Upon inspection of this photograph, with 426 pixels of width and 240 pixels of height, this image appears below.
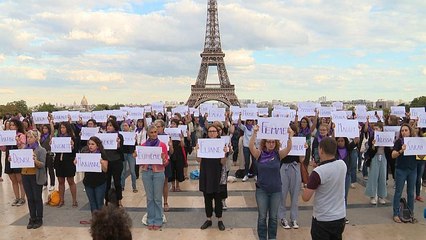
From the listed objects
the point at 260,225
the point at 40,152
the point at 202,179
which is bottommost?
the point at 260,225

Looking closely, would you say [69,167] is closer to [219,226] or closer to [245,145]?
[219,226]

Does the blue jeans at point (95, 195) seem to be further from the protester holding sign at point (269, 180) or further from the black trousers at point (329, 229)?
the black trousers at point (329, 229)

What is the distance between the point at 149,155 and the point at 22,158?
2401 mm

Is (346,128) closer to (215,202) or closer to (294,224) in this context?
(294,224)

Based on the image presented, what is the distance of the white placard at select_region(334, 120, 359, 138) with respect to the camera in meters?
7.80

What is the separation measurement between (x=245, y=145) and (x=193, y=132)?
3.79 metres

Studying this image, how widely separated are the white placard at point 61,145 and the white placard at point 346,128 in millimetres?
5566

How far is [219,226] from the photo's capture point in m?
7.34

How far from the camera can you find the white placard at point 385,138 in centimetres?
838

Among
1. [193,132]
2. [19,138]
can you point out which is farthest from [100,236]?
[193,132]

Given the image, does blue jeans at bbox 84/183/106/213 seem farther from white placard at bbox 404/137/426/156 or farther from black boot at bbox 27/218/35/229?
white placard at bbox 404/137/426/156

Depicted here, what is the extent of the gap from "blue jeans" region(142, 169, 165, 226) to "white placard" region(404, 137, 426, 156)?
4.62 m

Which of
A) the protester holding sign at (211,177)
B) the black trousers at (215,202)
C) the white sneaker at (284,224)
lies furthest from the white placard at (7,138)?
the white sneaker at (284,224)

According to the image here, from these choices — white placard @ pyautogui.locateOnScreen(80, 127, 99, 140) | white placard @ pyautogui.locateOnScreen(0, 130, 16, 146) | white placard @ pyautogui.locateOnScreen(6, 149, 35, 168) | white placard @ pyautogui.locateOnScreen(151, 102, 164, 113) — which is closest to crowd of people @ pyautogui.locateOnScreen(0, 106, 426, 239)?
white placard @ pyautogui.locateOnScreen(6, 149, 35, 168)
